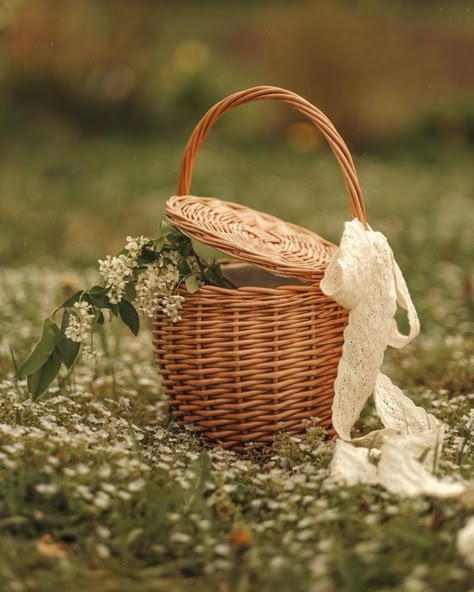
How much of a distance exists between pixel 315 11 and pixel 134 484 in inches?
315

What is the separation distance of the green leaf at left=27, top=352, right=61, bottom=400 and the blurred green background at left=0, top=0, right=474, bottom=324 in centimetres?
433

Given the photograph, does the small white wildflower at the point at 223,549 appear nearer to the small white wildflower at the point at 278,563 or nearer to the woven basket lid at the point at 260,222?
the small white wildflower at the point at 278,563

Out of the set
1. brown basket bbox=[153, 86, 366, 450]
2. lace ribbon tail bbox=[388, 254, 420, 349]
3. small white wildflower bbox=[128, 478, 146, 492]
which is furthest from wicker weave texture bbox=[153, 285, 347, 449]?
small white wildflower bbox=[128, 478, 146, 492]

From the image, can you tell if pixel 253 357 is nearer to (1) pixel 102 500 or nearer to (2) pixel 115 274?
(2) pixel 115 274

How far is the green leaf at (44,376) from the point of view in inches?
99.6

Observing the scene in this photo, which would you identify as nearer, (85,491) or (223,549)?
(223,549)

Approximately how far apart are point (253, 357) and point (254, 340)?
55mm

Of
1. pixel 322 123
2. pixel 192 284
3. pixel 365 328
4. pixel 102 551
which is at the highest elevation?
pixel 322 123

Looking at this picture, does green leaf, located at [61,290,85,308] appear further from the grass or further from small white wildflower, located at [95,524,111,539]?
small white wildflower, located at [95,524,111,539]

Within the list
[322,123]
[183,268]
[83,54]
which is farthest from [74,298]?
[83,54]

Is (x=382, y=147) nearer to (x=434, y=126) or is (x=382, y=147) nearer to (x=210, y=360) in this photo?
(x=434, y=126)

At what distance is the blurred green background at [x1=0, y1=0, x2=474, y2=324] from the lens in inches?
291

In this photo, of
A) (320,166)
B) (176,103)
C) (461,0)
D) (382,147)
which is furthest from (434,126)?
(461,0)

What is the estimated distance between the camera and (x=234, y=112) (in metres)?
9.23
